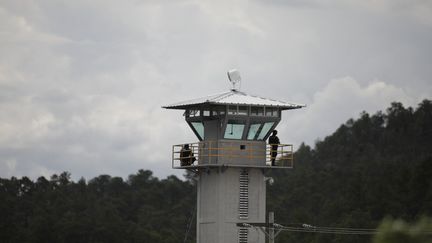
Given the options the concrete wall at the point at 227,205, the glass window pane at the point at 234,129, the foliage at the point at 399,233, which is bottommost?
the foliage at the point at 399,233

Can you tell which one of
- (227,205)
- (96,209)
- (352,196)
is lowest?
(227,205)

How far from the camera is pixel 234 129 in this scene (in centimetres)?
5081

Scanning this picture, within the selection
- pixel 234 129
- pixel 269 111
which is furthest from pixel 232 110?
pixel 269 111

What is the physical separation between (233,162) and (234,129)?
166cm

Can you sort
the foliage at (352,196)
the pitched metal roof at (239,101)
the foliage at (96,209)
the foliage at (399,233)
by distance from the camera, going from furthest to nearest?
the foliage at (96,209), the foliage at (352,196), the pitched metal roof at (239,101), the foliage at (399,233)

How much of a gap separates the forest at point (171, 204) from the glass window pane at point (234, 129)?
49.7 metres

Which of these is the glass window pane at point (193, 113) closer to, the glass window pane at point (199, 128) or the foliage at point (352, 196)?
the glass window pane at point (199, 128)

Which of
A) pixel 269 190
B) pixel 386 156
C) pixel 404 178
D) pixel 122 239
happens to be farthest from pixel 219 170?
pixel 386 156

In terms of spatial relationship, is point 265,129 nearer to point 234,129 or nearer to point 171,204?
point 234,129

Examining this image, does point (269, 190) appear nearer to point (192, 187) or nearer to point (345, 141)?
point (192, 187)

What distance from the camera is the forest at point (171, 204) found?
11769cm

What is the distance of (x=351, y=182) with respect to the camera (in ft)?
433

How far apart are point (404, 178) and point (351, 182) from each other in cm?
711

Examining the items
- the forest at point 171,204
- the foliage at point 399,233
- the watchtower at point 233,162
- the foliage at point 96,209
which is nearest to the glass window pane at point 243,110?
the watchtower at point 233,162
